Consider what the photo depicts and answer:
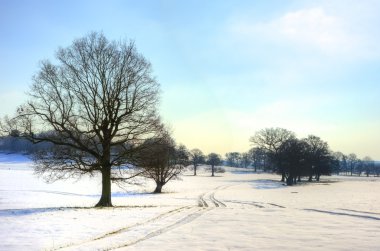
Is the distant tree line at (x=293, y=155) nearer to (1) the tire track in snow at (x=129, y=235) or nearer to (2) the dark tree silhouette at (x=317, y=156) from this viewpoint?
(2) the dark tree silhouette at (x=317, y=156)

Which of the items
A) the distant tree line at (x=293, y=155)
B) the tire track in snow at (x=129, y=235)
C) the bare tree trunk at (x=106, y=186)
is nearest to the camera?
the tire track in snow at (x=129, y=235)

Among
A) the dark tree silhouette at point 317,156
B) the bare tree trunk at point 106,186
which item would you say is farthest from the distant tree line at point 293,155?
the bare tree trunk at point 106,186

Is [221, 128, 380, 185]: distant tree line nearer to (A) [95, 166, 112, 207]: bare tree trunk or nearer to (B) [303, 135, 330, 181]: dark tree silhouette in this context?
(B) [303, 135, 330, 181]: dark tree silhouette

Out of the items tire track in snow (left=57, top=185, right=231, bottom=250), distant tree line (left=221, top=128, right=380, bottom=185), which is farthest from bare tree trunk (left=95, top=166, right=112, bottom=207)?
distant tree line (left=221, top=128, right=380, bottom=185)

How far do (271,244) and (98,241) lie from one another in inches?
238

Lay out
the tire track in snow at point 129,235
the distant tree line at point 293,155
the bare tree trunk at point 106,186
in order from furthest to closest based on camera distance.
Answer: the distant tree line at point 293,155
the bare tree trunk at point 106,186
the tire track in snow at point 129,235

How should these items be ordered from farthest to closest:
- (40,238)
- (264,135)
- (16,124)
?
(264,135)
(16,124)
(40,238)

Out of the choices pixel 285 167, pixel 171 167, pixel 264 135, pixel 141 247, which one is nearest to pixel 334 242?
pixel 141 247

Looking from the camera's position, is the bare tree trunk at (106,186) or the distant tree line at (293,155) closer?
the bare tree trunk at (106,186)

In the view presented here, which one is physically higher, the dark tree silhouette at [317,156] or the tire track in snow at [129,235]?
the dark tree silhouette at [317,156]

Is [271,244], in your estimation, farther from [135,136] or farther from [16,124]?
[16,124]

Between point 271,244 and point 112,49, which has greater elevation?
point 112,49

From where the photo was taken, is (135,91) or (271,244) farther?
(135,91)

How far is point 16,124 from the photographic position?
23.2 meters
